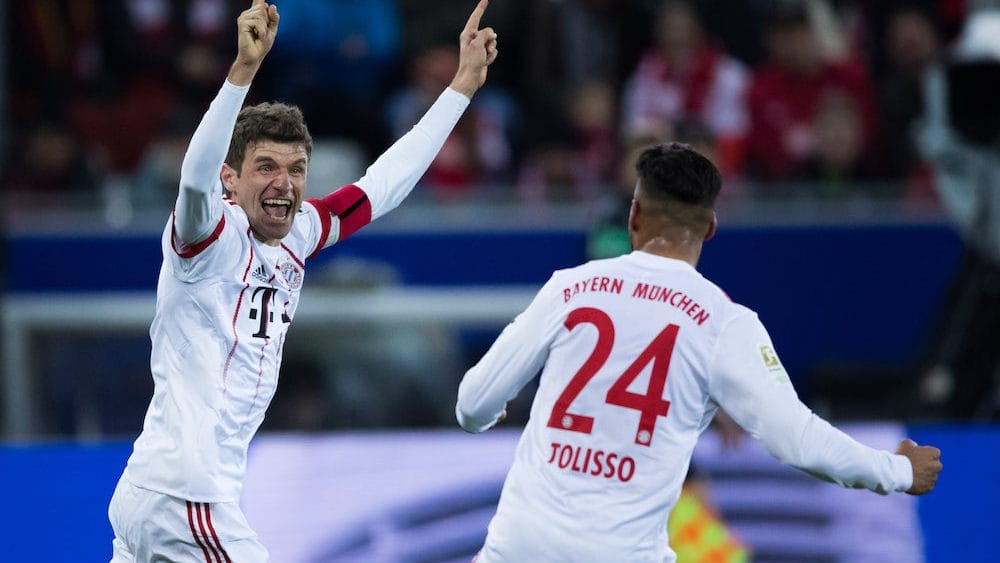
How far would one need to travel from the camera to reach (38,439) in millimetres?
9594

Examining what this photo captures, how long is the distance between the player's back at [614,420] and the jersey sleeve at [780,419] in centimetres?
5

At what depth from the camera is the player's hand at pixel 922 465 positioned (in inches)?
176

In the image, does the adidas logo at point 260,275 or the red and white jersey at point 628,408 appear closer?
the red and white jersey at point 628,408

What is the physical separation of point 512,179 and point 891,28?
2.71 meters

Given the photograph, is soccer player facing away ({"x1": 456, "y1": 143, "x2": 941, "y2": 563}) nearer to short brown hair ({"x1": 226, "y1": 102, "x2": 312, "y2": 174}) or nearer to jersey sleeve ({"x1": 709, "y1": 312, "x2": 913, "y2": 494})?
jersey sleeve ({"x1": 709, "y1": 312, "x2": 913, "y2": 494})

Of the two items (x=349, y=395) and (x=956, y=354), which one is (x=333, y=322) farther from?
(x=956, y=354)

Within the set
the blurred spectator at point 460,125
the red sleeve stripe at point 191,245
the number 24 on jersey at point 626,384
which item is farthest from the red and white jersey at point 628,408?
the blurred spectator at point 460,125

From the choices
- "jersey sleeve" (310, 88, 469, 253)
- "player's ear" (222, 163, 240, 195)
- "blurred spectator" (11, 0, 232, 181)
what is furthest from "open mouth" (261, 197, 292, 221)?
"blurred spectator" (11, 0, 232, 181)

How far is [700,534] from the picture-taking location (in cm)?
750

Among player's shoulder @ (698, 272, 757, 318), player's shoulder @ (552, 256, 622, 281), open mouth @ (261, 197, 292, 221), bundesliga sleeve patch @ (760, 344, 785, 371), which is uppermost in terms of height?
open mouth @ (261, 197, 292, 221)

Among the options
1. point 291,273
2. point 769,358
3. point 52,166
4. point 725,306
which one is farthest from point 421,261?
point 769,358

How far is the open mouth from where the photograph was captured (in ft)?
15.4

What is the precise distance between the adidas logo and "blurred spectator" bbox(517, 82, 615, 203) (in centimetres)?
536

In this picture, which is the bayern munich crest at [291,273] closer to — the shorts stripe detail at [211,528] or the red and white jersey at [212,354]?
the red and white jersey at [212,354]
